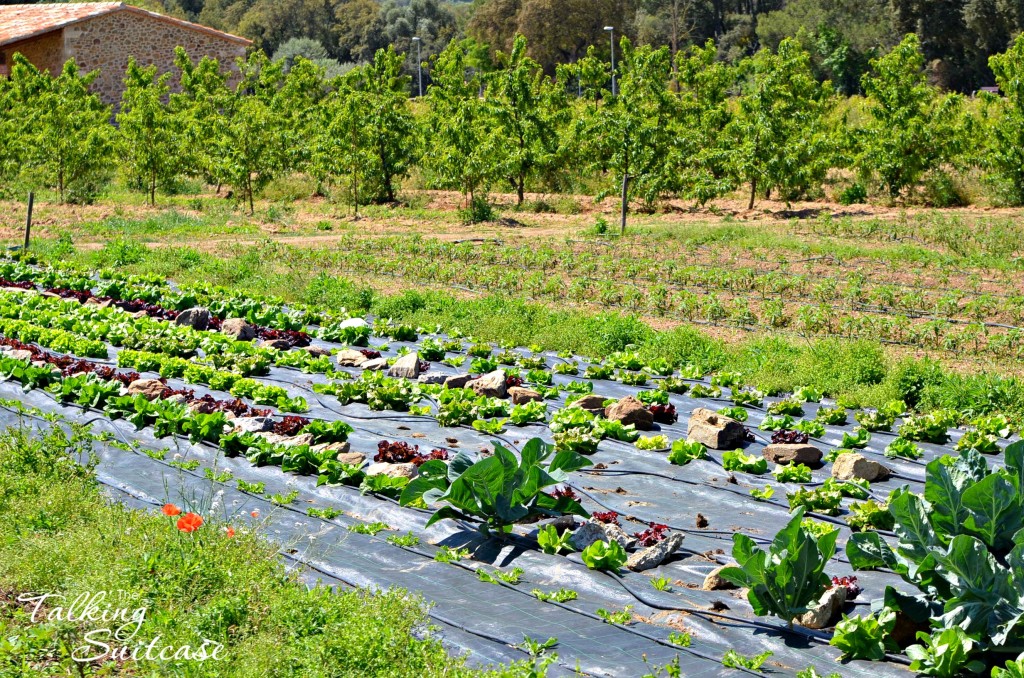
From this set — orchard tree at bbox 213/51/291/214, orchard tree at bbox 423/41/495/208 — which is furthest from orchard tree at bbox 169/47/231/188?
orchard tree at bbox 423/41/495/208

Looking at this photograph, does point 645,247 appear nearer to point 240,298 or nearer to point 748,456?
point 240,298

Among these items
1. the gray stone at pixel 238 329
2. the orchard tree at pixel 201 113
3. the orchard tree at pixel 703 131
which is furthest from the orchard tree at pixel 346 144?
the gray stone at pixel 238 329

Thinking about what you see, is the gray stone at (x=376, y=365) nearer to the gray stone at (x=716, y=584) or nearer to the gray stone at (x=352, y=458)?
the gray stone at (x=352, y=458)

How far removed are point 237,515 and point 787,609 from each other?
9.76ft

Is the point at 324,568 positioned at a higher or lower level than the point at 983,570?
lower

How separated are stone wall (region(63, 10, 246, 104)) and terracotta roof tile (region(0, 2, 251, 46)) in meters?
0.22

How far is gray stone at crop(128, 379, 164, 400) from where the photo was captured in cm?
860

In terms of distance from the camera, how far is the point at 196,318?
39.5 ft

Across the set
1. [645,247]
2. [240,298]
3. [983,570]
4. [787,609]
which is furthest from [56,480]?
[645,247]

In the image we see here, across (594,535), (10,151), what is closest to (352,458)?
(594,535)

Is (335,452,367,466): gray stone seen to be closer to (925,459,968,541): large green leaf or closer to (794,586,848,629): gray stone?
(794,586,848,629): gray stone

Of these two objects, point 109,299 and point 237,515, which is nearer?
point 237,515

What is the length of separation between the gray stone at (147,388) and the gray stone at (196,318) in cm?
321

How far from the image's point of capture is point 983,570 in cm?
430
